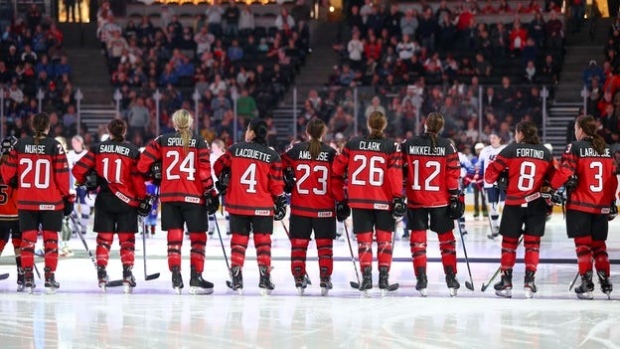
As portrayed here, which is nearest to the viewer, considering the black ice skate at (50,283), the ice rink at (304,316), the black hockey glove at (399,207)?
the ice rink at (304,316)

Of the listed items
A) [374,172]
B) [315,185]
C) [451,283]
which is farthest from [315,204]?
[451,283]

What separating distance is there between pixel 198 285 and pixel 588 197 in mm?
3300

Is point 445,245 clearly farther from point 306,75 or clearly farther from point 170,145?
point 306,75

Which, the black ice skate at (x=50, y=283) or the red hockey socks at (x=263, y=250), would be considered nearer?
the red hockey socks at (x=263, y=250)

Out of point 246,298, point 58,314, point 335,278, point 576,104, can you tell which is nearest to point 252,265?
point 335,278

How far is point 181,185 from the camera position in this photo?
11164mm

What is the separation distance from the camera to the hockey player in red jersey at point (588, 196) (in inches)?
435

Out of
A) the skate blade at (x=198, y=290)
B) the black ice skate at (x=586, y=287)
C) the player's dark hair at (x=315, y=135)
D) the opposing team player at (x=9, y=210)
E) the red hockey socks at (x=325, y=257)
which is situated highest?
the player's dark hair at (x=315, y=135)

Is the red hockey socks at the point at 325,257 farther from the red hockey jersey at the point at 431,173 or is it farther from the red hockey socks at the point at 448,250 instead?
the red hockey socks at the point at 448,250

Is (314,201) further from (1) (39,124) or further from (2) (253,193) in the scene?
(1) (39,124)

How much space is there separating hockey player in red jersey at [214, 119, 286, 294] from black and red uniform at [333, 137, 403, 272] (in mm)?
564

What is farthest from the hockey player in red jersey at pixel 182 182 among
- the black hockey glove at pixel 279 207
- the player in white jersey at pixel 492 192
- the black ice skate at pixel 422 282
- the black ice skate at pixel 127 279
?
the player in white jersey at pixel 492 192

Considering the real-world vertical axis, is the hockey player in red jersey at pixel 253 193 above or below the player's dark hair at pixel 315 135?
below

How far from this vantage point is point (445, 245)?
11266mm
